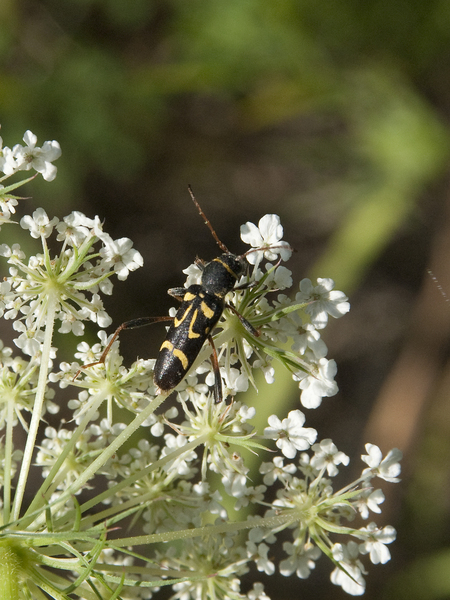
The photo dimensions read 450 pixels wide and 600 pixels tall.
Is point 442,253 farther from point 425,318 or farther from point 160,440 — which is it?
point 160,440

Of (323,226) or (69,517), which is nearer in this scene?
(69,517)

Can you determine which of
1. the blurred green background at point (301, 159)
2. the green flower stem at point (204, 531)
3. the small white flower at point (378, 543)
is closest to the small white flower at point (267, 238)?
the green flower stem at point (204, 531)

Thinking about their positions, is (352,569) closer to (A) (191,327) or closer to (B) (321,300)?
(B) (321,300)

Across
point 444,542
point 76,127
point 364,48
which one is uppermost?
point 364,48

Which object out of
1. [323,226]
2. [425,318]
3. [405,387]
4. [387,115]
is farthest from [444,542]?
[387,115]

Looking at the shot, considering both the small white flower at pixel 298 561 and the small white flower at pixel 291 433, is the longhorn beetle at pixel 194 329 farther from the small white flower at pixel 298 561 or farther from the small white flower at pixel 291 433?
the small white flower at pixel 298 561

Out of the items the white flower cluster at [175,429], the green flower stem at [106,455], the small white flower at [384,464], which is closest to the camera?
the green flower stem at [106,455]
